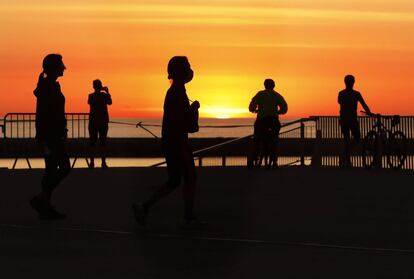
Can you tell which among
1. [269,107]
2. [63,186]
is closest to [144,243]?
[63,186]

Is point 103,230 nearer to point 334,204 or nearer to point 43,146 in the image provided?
point 43,146

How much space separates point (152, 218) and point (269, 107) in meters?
12.2

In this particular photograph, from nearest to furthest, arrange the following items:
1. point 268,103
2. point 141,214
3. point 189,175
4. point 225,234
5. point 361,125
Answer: point 225,234, point 189,175, point 141,214, point 268,103, point 361,125

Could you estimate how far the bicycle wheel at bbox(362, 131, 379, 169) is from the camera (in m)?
27.2

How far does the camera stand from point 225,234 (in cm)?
1271

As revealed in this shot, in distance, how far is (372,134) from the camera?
27531 millimetres

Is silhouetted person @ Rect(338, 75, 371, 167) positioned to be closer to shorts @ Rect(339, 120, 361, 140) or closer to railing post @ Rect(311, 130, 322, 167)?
shorts @ Rect(339, 120, 361, 140)

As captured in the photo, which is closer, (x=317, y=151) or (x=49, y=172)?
(x=49, y=172)

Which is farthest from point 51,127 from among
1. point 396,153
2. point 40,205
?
point 396,153

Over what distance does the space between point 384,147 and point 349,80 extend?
1.78 metres

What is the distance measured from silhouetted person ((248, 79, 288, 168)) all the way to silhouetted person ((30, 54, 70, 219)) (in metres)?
12.3

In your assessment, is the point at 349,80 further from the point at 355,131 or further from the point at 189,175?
the point at 189,175

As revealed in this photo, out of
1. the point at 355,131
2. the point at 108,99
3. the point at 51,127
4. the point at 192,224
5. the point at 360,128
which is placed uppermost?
the point at 108,99

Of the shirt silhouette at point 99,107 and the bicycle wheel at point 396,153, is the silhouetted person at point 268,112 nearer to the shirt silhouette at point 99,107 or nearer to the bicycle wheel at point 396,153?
the bicycle wheel at point 396,153
